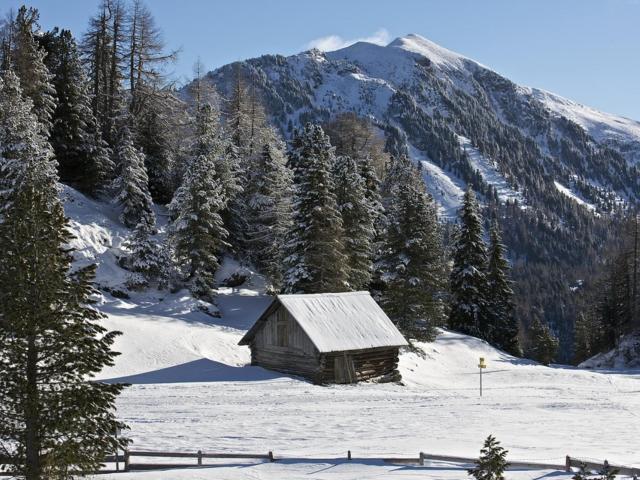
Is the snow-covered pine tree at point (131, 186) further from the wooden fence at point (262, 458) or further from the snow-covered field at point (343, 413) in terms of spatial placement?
the wooden fence at point (262, 458)

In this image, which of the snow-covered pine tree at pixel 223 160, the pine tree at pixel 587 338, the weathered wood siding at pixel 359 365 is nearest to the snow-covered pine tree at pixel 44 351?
the weathered wood siding at pixel 359 365

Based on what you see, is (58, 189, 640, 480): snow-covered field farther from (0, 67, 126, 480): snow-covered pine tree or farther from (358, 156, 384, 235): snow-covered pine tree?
(358, 156, 384, 235): snow-covered pine tree

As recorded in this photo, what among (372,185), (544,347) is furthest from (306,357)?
(544,347)

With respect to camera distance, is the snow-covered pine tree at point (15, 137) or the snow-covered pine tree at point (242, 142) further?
the snow-covered pine tree at point (242, 142)

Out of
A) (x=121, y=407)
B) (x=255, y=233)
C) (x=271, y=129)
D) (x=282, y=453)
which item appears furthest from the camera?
(x=271, y=129)

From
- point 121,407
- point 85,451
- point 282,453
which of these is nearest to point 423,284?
point 121,407

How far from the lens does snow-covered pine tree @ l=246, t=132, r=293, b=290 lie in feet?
154

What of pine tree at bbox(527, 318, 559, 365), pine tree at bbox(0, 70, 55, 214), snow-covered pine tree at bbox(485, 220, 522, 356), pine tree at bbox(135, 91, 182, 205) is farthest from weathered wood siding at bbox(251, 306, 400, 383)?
pine tree at bbox(527, 318, 559, 365)

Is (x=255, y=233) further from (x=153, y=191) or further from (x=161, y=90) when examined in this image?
(x=161, y=90)

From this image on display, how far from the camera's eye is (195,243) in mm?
42250

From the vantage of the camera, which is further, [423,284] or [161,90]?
[161,90]

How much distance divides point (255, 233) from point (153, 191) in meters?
11.4

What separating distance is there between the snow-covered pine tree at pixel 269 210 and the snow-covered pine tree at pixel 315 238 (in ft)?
13.3

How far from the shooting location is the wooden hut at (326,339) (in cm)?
3181
